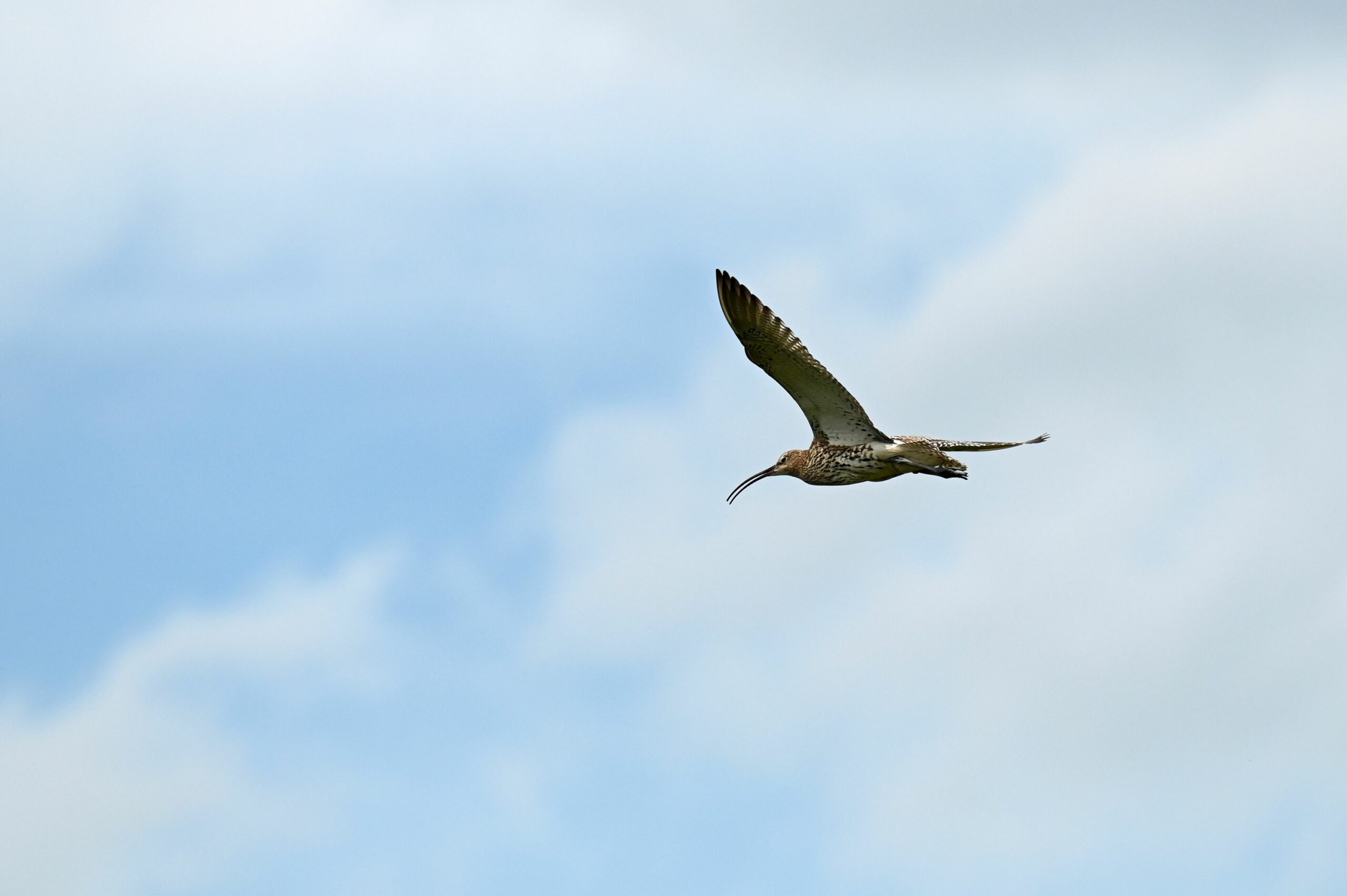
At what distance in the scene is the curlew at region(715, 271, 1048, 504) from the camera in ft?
91.3

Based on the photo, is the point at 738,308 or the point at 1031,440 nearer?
the point at 738,308

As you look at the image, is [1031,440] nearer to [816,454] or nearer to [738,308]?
[816,454]

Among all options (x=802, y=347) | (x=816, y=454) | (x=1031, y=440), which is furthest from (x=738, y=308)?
(x=1031, y=440)

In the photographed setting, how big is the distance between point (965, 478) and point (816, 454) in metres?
2.59

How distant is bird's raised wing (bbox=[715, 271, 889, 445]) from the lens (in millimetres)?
27719

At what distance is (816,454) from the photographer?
3000cm

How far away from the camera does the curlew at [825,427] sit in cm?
2783

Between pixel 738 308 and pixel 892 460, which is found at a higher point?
pixel 738 308

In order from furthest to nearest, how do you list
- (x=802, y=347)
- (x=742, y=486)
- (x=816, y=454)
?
(x=742, y=486) < (x=816, y=454) < (x=802, y=347)

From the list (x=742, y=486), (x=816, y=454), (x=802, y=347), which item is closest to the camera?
(x=802, y=347)

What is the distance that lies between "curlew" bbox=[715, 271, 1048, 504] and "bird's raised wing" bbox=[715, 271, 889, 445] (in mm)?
11

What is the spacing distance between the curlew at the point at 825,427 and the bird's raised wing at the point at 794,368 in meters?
0.01

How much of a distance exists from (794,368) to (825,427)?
1665mm

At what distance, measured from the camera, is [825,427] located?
29594mm
